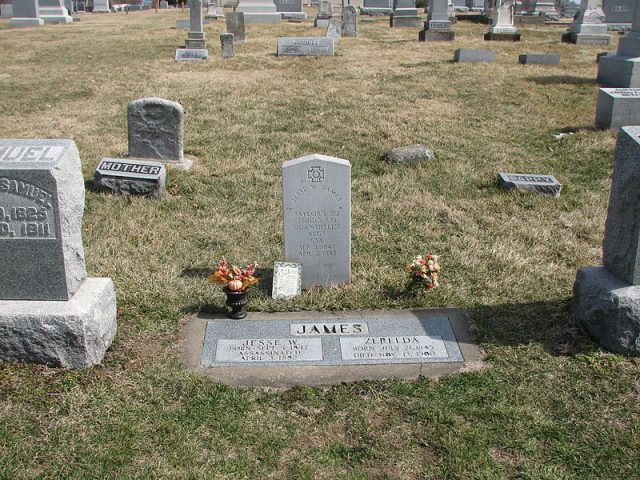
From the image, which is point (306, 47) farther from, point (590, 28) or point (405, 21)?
point (590, 28)

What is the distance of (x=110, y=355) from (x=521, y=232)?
4822 millimetres

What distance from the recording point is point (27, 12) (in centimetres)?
3038

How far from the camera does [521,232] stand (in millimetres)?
7508

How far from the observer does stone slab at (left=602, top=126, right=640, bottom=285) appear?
4.79m

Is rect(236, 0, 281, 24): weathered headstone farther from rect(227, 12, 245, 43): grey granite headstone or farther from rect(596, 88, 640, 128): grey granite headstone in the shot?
rect(596, 88, 640, 128): grey granite headstone

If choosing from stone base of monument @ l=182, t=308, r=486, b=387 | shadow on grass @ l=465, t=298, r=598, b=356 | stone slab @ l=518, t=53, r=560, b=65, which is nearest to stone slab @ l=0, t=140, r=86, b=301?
stone base of monument @ l=182, t=308, r=486, b=387

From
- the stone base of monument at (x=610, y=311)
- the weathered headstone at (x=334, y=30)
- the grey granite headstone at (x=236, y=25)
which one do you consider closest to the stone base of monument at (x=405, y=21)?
the weathered headstone at (x=334, y=30)

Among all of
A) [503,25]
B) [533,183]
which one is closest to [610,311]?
[533,183]

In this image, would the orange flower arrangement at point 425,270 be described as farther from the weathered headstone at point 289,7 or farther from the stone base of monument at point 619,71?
the weathered headstone at point 289,7

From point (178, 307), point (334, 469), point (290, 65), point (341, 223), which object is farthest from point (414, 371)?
point (290, 65)

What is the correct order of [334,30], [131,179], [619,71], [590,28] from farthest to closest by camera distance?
[590,28], [334,30], [619,71], [131,179]

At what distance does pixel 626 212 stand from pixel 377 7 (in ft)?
119

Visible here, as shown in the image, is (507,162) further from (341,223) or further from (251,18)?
Answer: (251,18)

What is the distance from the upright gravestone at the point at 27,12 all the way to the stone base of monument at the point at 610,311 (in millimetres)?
31265
